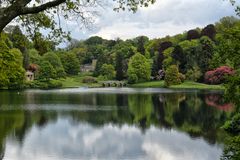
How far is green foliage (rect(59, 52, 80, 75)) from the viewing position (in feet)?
442

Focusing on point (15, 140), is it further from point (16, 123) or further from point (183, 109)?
point (183, 109)

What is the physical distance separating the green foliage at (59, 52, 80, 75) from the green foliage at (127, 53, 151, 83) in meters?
21.0

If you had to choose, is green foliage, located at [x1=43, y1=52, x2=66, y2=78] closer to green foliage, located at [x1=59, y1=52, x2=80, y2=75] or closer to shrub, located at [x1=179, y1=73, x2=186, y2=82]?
green foliage, located at [x1=59, y1=52, x2=80, y2=75]

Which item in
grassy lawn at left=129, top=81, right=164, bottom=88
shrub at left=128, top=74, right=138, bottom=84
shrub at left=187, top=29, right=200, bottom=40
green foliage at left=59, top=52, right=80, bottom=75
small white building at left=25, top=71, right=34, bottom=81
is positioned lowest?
grassy lawn at left=129, top=81, right=164, bottom=88

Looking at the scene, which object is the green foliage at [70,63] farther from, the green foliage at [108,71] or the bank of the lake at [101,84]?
the green foliage at [108,71]

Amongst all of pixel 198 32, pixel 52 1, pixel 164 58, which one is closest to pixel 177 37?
pixel 198 32

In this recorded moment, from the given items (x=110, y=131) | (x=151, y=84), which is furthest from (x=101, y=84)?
(x=110, y=131)

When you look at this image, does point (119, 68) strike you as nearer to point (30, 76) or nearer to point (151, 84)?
point (151, 84)

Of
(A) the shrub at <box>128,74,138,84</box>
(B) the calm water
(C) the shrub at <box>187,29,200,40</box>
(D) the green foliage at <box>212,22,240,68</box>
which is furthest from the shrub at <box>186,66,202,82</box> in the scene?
(D) the green foliage at <box>212,22,240,68</box>

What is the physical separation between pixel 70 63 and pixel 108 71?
12952 mm

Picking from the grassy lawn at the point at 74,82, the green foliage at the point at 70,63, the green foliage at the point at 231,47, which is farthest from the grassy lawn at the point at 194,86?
the green foliage at the point at 231,47

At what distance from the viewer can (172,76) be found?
106188mm

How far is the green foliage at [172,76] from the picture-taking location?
4077 inches

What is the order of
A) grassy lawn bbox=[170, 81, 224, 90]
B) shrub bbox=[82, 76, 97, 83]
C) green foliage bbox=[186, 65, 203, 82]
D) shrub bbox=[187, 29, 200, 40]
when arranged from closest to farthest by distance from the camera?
1. grassy lawn bbox=[170, 81, 224, 90]
2. green foliage bbox=[186, 65, 203, 82]
3. shrub bbox=[82, 76, 97, 83]
4. shrub bbox=[187, 29, 200, 40]
